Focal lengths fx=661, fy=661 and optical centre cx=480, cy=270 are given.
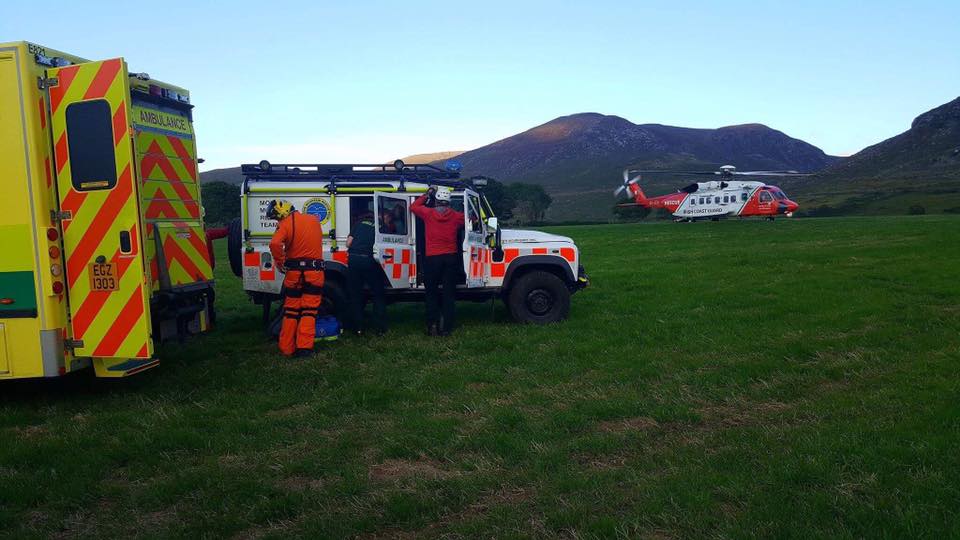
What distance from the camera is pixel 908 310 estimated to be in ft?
30.2

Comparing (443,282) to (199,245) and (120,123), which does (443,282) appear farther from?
(120,123)

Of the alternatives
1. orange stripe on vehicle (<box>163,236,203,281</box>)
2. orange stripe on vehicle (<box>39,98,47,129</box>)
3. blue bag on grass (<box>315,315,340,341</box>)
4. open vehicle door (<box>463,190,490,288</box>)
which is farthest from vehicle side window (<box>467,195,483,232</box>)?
orange stripe on vehicle (<box>39,98,47,129</box>)

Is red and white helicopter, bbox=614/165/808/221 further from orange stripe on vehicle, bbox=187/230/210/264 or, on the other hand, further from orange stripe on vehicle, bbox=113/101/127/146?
orange stripe on vehicle, bbox=113/101/127/146

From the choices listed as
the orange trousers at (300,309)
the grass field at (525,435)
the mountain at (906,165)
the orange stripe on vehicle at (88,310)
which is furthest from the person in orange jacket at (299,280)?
the mountain at (906,165)

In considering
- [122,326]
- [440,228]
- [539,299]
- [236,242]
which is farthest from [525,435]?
[236,242]

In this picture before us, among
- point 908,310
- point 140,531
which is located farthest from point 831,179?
point 140,531

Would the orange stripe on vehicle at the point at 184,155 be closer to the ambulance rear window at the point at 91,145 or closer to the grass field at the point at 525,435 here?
the ambulance rear window at the point at 91,145

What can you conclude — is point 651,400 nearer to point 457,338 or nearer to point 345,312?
point 457,338

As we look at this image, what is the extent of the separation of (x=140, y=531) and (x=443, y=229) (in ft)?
19.1

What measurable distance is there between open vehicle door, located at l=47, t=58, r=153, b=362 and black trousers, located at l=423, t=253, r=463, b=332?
3900 millimetres

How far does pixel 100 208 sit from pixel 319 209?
149 inches

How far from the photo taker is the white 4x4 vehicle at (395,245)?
9.45 m

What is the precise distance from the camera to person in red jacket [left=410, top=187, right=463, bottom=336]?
9.05 metres

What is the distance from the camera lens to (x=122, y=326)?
6.03m
